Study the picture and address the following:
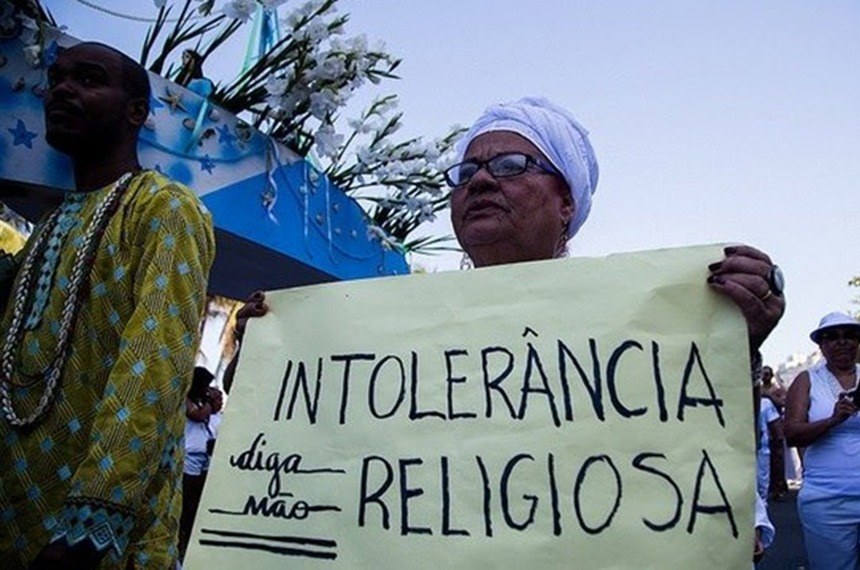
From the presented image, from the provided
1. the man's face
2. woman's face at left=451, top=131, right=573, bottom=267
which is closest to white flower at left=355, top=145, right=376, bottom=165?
the man's face

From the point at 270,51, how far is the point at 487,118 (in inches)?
63.7

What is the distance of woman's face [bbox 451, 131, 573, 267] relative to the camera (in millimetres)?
1534

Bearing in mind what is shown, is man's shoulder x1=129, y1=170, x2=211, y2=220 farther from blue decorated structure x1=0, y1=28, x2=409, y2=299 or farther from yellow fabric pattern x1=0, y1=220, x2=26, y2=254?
yellow fabric pattern x1=0, y1=220, x2=26, y2=254

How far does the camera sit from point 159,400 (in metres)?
1.37

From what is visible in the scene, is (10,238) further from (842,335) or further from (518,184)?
(842,335)

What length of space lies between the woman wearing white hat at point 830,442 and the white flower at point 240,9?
346 cm

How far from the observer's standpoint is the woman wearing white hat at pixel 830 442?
3.98m

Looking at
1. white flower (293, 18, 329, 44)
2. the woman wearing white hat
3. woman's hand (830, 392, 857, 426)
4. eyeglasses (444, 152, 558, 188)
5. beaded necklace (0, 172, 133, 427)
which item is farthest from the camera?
woman's hand (830, 392, 857, 426)

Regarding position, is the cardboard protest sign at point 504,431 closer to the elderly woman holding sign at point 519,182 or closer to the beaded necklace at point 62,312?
the elderly woman holding sign at point 519,182

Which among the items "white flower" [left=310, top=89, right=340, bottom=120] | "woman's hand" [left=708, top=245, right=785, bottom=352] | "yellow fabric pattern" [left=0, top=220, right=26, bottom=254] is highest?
"yellow fabric pattern" [left=0, top=220, right=26, bottom=254]

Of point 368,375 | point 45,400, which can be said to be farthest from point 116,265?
point 368,375

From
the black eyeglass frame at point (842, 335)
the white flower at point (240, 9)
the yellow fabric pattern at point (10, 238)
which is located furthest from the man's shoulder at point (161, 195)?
the yellow fabric pattern at point (10, 238)

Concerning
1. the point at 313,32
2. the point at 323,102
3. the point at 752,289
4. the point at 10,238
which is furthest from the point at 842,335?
the point at 10,238

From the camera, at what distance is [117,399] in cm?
133
